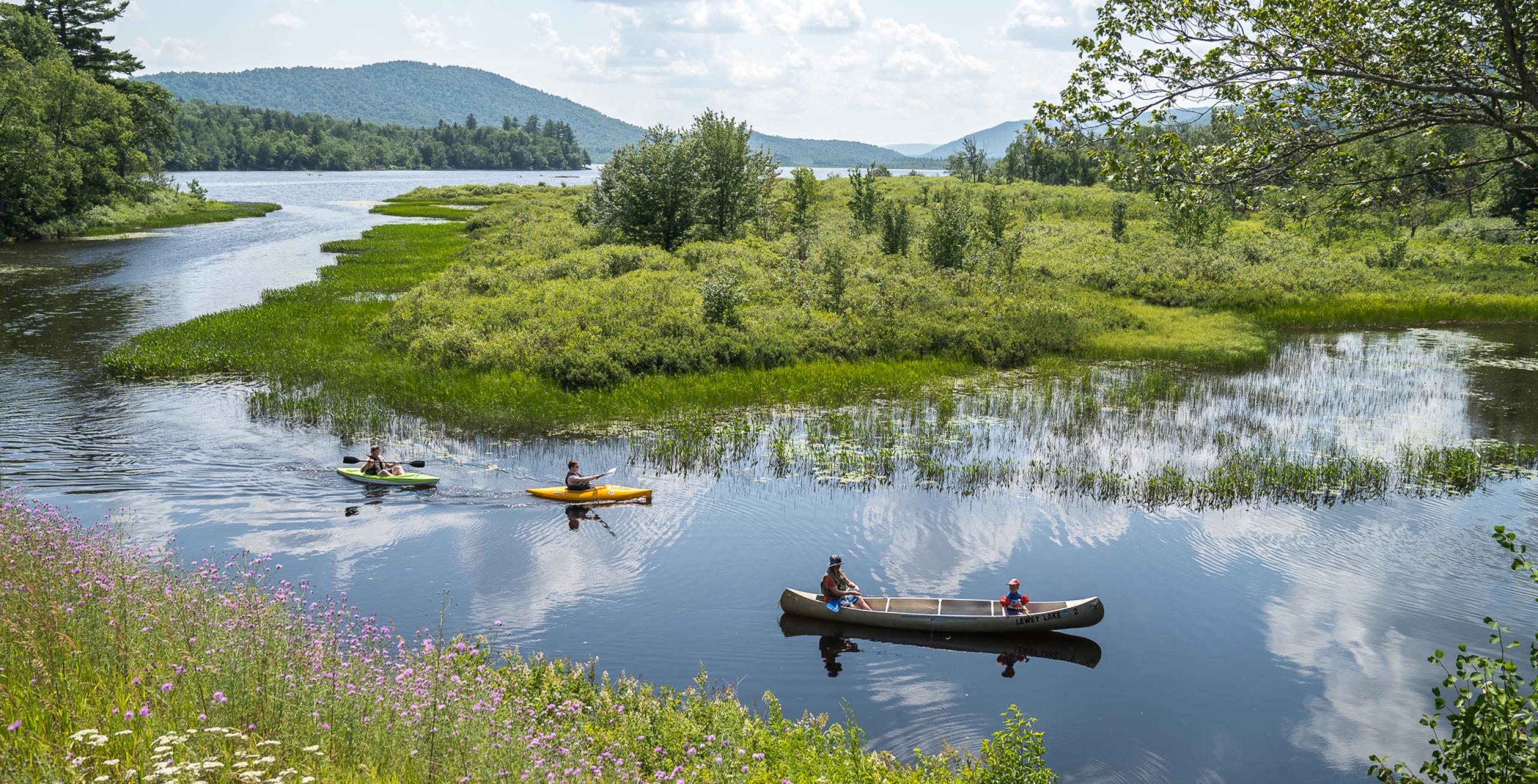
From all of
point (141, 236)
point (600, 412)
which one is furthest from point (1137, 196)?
point (141, 236)

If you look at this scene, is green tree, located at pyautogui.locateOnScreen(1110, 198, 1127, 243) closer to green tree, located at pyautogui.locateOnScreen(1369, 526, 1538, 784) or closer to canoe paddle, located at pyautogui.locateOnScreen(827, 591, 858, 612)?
canoe paddle, located at pyautogui.locateOnScreen(827, 591, 858, 612)

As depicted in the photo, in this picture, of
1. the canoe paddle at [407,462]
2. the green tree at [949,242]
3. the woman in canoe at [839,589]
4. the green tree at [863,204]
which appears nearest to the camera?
the woman in canoe at [839,589]

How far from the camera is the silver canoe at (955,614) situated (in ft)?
46.4

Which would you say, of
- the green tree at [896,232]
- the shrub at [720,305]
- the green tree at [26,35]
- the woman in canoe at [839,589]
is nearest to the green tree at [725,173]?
the green tree at [896,232]

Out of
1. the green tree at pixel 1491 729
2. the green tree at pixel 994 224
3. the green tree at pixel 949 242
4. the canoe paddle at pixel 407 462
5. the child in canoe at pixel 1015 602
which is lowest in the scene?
the child in canoe at pixel 1015 602

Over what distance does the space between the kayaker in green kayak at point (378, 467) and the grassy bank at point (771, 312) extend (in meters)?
4.52

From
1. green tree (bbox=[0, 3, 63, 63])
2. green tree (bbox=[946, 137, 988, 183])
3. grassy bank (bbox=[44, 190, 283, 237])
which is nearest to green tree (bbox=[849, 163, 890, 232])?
green tree (bbox=[946, 137, 988, 183])

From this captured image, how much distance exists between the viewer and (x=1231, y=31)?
10.5 m

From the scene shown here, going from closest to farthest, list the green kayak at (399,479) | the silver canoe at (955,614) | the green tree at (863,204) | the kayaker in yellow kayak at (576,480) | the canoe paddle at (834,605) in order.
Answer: the silver canoe at (955,614) < the canoe paddle at (834,605) < the kayaker in yellow kayak at (576,480) < the green kayak at (399,479) < the green tree at (863,204)

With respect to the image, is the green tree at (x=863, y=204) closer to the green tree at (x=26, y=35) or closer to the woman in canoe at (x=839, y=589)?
the woman in canoe at (x=839, y=589)

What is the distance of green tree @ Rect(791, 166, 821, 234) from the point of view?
2402 inches

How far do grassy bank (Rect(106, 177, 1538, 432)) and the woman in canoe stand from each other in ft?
37.7

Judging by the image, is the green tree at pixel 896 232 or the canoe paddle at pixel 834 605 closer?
the canoe paddle at pixel 834 605

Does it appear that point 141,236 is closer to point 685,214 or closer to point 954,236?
point 685,214
